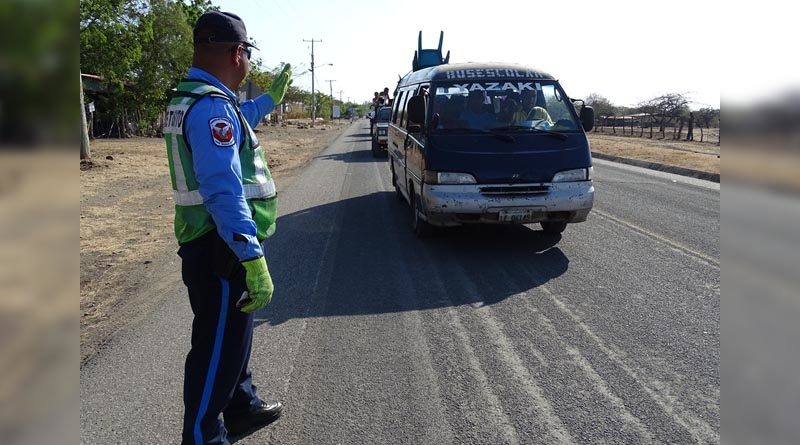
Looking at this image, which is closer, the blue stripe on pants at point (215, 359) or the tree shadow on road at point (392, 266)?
the blue stripe on pants at point (215, 359)

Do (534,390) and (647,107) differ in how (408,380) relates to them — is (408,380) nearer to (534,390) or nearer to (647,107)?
(534,390)

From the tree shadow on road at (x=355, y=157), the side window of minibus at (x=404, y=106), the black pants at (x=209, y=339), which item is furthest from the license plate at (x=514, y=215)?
the tree shadow on road at (x=355, y=157)

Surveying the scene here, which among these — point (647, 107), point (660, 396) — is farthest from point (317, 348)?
point (647, 107)

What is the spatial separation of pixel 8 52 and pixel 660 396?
353cm

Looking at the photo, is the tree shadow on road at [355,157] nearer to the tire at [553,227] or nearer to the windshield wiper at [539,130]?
the tire at [553,227]

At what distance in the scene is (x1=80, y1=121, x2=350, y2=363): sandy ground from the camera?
16.2 ft

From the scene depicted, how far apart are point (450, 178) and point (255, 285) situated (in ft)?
13.6

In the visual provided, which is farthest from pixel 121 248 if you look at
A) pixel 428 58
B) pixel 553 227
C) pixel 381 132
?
pixel 381 132

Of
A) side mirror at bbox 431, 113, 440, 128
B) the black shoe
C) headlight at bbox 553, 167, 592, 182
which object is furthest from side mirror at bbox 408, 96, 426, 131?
the black shoe

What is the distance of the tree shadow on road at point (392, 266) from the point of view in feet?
16.7

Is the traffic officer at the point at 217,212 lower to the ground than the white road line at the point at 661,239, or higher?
higher

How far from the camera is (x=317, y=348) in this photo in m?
4.13

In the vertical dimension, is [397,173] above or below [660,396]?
above

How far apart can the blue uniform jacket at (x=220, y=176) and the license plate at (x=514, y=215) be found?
13.8 feet
